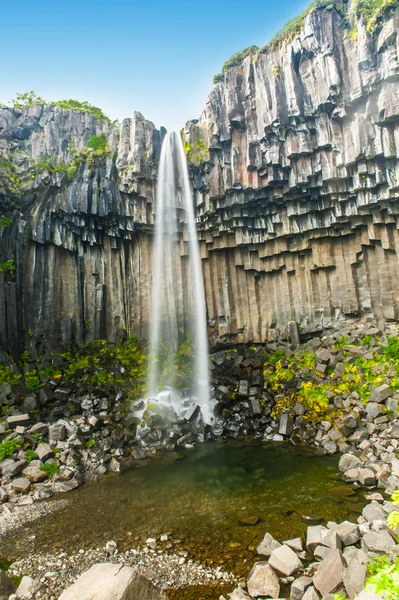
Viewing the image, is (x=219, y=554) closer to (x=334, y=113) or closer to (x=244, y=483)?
(x=244, y=483)

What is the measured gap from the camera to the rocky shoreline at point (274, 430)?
5.73m

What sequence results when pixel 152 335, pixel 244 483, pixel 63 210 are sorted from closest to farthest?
1. pixel 244 483
2. pixel 63 210
3. pixel 152 335

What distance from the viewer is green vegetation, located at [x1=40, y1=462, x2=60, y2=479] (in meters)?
10.5

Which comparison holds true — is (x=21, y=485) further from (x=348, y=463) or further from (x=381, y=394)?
(x=381, y=394)

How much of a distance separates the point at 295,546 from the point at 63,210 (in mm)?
17638

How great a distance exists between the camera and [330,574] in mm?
4793

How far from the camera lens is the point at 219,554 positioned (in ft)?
20.1

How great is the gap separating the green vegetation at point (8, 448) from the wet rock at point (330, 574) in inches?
388

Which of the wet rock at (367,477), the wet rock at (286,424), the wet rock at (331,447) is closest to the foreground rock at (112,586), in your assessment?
the wet rock at (367,477)

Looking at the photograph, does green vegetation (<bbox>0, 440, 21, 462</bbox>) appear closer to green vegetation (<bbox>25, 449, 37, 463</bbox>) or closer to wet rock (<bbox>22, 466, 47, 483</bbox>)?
green vegetation (<bbox>25, 449, 37, 463</bbox>)

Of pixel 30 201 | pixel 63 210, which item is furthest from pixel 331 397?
pixel 30 201

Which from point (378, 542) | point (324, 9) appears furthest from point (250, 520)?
point (324, 9)

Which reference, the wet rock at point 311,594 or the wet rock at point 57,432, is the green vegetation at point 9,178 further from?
the wet rock at point 311,594

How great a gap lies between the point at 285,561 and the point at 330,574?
2.88ft
